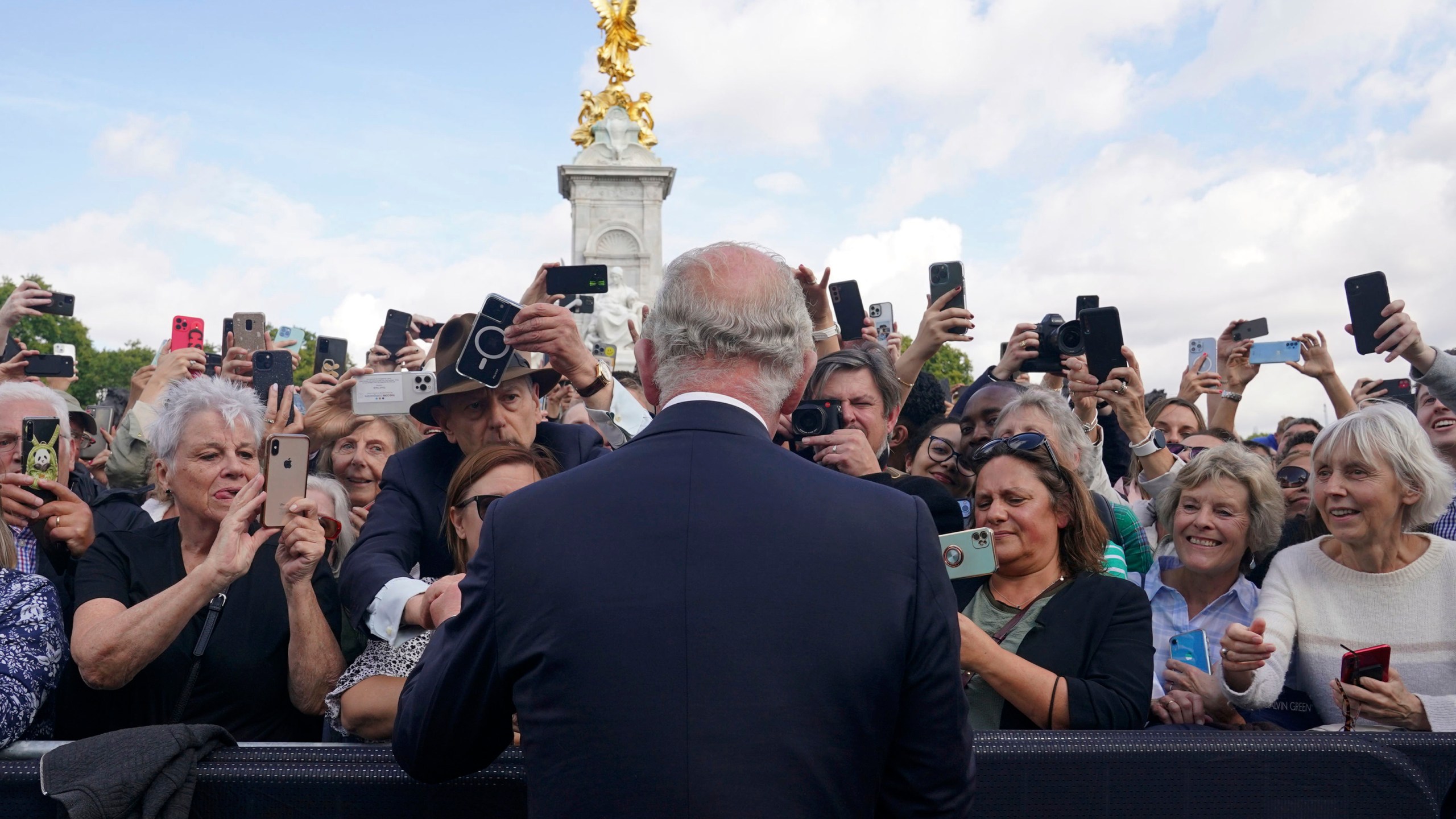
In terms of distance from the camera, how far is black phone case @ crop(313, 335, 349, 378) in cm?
666

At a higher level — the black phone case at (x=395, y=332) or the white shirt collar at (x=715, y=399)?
the black phone case at (x=395, y=332)

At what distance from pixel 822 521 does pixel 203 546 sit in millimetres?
2542

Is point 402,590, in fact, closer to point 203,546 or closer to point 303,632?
point 303,632

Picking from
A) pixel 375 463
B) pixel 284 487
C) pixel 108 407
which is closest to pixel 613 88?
pixel 108 407

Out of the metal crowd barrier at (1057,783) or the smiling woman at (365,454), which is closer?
the metal crowd barrier at (1057,783)

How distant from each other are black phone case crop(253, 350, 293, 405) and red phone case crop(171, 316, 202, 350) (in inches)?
30.8

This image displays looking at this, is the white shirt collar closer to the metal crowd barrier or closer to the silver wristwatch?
the metal crowd barrier

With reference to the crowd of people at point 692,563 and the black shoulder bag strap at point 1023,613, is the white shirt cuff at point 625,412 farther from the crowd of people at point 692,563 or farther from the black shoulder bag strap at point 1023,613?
the black shoulder bag strap at point 1023,613

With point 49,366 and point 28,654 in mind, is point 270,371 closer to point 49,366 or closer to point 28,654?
point 49,366

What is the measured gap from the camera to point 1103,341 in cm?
512

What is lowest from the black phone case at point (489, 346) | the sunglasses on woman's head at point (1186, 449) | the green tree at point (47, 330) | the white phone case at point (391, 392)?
the sunglasses on woman's head at point (1186, 449)

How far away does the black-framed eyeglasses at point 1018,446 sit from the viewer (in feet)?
11.6

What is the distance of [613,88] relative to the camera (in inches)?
1305

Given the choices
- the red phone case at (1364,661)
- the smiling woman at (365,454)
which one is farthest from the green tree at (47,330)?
the red phone case at (1364,661)
